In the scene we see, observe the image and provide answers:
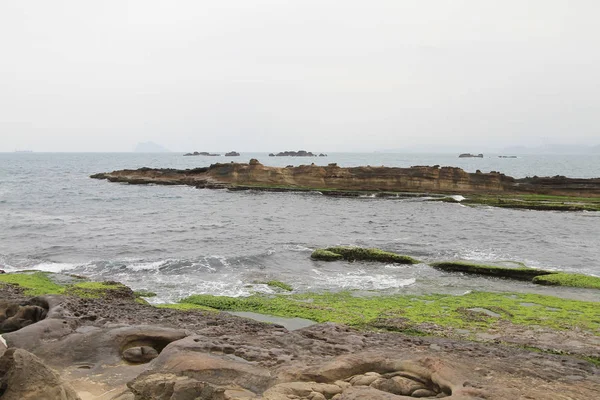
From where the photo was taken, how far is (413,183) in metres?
70.9

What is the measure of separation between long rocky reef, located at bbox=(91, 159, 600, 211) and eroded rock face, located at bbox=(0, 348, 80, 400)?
5856 centimetres

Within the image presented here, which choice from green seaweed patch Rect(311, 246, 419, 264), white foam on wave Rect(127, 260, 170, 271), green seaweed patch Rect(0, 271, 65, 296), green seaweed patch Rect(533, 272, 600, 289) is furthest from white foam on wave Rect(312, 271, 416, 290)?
green seaweed patch Rect(0, 271, 65, 296)

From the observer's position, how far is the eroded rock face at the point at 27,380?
27.3 ft

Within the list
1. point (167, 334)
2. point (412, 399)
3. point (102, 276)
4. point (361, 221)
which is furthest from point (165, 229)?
point (412, 399)

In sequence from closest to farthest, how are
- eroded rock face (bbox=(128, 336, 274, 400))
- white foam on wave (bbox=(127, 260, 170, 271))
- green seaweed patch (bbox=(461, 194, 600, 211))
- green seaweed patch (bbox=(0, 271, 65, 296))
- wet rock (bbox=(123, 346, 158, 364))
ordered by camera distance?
eroded rock face (bbox=(128, 336, 274, 400)) < wet rock (bbox=(123, 346, 158, 364)) < green seaweed patch (bbox=(0, 271, 65, 296)) < white foam on wave (bbox=(127, 260, 170, 271)) < green seaweed patch (bbox=(461, 194, 600, 211))

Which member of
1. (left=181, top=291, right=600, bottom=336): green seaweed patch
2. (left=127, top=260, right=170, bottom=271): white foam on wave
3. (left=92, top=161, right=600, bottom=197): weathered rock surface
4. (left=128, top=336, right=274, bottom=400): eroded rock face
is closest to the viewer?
(left=128, top=336, right=274, bottom=400): eroded rock face

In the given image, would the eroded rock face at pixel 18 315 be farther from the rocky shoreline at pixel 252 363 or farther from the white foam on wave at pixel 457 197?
the white foam on wave at pixel 457 197

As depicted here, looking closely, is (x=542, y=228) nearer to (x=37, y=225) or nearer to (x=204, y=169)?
(x=37, y=225)

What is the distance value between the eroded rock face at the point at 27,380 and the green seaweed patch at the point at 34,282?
11983 millimetres

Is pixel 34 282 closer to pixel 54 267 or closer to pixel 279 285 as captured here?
pixel 54 267

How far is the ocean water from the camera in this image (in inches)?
979

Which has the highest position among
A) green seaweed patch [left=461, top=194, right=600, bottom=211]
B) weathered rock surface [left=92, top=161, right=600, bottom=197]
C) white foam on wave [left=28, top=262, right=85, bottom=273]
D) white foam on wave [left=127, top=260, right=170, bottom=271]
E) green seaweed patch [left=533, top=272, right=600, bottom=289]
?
weathered rock surface [left=92, top=161, right=600, bottom=197]

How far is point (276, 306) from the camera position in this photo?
19.6 metres

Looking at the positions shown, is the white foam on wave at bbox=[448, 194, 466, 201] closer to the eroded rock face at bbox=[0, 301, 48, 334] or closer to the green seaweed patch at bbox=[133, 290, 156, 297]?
the green seaweed patch at bbox=[133, 290, 156, 297]
